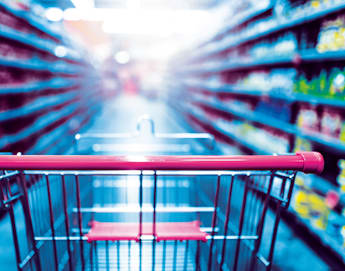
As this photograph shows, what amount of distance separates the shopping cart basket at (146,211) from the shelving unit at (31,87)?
112 centimetres

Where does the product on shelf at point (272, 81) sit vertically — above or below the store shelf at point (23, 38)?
below

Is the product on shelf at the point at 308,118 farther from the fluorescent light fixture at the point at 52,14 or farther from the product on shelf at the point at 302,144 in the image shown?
the fluorescent light fixture at the point at 52,14

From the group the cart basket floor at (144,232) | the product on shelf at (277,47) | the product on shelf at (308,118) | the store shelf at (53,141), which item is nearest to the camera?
the cart basket floor at (144,232)

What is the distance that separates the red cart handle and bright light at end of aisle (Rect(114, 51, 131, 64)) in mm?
15568

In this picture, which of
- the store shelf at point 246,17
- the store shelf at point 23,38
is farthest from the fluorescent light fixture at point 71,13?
the store shelf at point 246,17

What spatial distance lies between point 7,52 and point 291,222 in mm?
3263

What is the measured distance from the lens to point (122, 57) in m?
15.8

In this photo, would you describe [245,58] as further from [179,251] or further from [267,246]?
[179,251]

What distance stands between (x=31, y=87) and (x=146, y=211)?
260 centimetres

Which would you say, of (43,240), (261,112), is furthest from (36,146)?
(261,112)

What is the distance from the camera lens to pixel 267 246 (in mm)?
2041

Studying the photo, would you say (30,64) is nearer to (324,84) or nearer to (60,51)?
(60,51)

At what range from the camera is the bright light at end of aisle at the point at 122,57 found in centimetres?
1541

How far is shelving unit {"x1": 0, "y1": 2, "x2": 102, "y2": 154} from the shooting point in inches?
102
